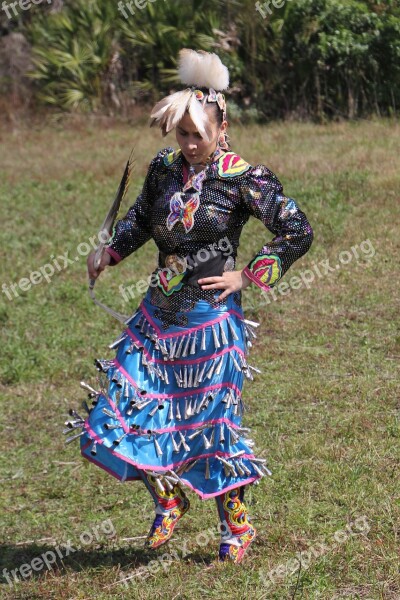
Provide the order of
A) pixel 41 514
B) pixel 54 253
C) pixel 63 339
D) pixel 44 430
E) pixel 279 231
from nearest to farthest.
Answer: pixel 279 231 → pixel 41 514 → pixel 44 430 → pixel 63 339 → pixel 54 253

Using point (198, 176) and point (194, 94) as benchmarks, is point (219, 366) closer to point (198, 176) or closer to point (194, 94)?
point (198, 176)

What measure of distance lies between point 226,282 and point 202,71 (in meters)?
0.85

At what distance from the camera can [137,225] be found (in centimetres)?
445

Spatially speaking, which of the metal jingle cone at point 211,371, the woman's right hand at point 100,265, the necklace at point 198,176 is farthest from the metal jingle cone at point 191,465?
the necklace at point 198,176

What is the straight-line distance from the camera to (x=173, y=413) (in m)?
4.23

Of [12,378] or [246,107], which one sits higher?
[12,378]

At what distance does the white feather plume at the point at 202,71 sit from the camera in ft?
13.6

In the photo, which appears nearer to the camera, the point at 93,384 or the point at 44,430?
the point at 44,430

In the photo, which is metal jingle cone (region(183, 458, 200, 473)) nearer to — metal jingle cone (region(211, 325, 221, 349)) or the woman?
the woman

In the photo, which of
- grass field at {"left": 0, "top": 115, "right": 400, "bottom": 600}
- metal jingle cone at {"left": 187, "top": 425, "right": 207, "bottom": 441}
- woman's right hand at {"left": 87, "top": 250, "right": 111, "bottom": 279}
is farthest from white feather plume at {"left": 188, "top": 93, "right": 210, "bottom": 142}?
grass field at {"left": 0, "top": 115, "right": 400, "bottom": 600}

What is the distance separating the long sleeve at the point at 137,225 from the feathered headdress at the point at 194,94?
0.92 feet

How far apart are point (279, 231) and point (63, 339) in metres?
4.18

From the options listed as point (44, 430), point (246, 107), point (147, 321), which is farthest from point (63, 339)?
point (246, 107)

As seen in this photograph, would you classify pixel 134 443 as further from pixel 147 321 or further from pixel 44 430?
pixel 44 430
